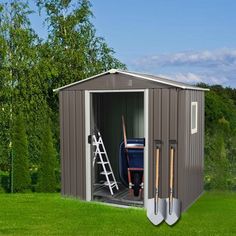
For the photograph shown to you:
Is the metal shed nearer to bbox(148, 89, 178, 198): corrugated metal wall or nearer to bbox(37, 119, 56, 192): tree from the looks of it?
bbox(148, 89, 178, 198): corrugated metal wall

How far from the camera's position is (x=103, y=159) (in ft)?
34.2

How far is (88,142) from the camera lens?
358 inches

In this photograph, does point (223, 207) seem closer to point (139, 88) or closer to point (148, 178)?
point (148, 178)

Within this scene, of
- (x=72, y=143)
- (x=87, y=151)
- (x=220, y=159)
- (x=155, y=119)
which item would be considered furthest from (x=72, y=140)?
(x=220, y=159)

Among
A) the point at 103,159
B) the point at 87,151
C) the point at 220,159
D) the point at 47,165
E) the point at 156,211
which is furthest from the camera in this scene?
the point at 220,159

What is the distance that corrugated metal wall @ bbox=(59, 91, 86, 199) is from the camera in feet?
30.2

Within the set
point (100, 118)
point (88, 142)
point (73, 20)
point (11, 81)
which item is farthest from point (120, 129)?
point (73, 20)

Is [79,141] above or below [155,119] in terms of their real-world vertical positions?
below

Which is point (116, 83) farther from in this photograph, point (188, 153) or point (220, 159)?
point (220, 159)

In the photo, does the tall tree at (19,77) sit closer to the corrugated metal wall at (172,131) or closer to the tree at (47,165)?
the tree at (47,165)

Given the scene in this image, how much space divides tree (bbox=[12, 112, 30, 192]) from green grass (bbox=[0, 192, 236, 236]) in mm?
1081

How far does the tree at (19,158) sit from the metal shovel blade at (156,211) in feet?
13.4

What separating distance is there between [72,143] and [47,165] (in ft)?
5.15

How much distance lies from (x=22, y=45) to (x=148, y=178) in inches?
266
